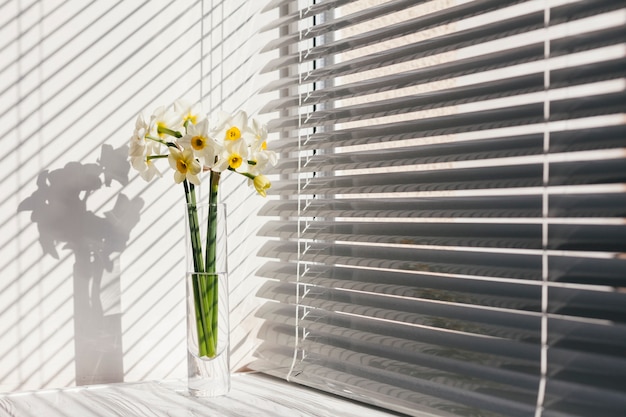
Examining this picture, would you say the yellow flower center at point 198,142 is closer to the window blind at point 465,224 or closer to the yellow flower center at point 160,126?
the yellow flower center at point 160,126

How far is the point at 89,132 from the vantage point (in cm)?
148

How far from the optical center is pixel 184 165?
1.35m

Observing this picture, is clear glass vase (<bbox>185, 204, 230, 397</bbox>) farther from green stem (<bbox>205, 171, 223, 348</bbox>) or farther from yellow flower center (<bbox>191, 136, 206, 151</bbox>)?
yellow flower center (<bbox>191, 136, 206, 151</bbox>)

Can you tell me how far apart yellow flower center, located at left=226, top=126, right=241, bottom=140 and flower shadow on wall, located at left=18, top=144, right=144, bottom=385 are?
25 centimetres

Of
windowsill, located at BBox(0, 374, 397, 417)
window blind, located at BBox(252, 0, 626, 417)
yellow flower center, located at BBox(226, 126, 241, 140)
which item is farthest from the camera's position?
yellow flower center, located at BBox(226, 126, 241, 140)

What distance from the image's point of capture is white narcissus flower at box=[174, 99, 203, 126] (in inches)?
55.8

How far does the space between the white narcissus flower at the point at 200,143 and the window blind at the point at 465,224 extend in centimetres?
22

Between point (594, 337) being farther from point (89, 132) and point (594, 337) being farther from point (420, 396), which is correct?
point (89, 132)

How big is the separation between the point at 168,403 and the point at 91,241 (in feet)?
1.14

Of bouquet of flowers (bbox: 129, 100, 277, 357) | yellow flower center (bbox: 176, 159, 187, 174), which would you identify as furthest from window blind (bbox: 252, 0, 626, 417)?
yellow flower center (bbox: 176, 159, 187, 174)

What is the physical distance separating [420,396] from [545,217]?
362 mm

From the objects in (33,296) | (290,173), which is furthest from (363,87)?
(33,296)

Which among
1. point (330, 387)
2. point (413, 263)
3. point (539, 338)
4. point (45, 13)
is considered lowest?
point (330, 387)

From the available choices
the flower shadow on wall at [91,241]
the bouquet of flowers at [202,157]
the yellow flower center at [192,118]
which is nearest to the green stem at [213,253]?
the bouquet of flowers at [202,157]
